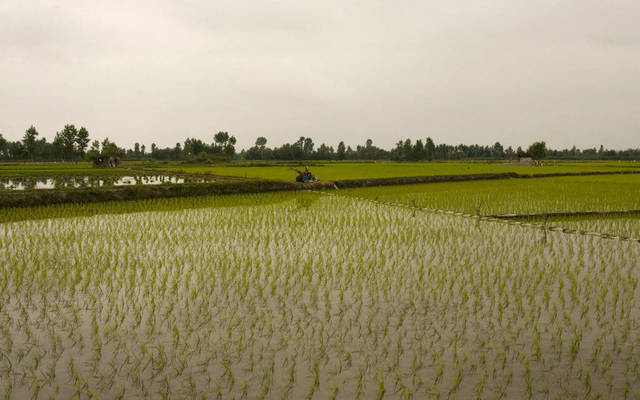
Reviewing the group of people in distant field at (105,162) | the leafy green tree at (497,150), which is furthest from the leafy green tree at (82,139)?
the leafy green tree at (497,150)

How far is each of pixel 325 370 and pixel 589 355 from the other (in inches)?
99.9

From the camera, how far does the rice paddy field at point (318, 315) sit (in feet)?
12.2

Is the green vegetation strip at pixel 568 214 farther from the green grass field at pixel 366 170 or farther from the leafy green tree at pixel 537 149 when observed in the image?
the leafy green tree at pixel 537 149

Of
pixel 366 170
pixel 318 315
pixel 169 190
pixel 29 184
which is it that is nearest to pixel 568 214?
pixel 318 315

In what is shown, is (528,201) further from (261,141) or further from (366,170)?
(261,141)

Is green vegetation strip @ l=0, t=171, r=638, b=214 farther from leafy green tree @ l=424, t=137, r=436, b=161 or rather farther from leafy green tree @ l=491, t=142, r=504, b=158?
leafy green tree @ l=491, t=142, r=504, b=158

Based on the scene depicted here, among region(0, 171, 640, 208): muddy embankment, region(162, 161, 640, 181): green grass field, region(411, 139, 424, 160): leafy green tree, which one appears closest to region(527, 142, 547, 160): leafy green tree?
region(411, 139, 424, 160): leafy green tree

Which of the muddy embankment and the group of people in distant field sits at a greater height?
the group of people in distant field

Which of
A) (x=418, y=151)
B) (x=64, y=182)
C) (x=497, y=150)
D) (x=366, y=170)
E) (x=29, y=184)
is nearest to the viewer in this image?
(x=29, y=184)

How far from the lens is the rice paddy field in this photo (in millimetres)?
3707

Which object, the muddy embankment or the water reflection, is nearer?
the muddy embankment

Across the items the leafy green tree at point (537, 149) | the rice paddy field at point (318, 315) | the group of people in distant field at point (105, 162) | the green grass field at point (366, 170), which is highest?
the leafy green tree at point (537, 149)

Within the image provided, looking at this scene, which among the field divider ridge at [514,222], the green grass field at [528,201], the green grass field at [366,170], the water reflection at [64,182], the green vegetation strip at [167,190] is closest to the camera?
the field divider ridge at [514,222]

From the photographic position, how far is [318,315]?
516 centimetres
